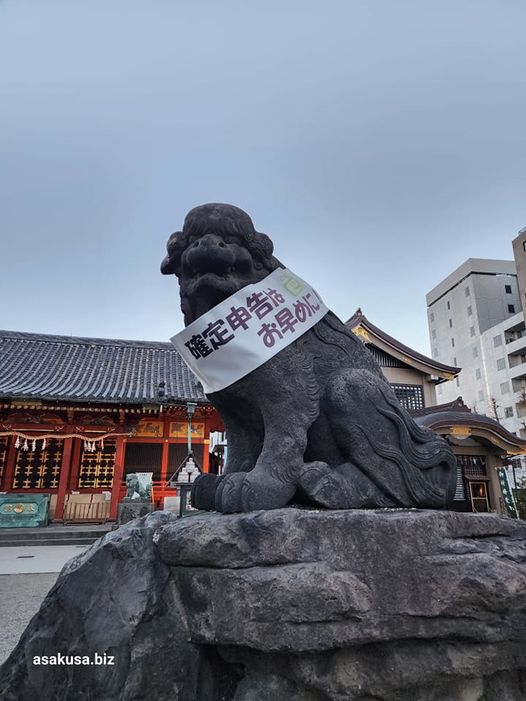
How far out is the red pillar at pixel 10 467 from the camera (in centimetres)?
1232

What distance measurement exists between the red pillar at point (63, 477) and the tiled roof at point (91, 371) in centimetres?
169

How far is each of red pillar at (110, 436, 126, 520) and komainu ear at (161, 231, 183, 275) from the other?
1168 cm

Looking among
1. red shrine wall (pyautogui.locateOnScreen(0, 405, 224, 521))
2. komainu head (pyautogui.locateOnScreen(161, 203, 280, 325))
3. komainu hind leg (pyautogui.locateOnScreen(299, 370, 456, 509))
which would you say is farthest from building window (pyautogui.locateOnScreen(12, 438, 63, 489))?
komainu hind leg (pyautogui.locateOnScreen(299, 370, 456, 509))

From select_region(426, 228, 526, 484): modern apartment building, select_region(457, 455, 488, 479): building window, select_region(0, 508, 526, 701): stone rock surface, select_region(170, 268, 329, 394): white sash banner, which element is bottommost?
select_region(0, 508, 526, 701): stone rock surface

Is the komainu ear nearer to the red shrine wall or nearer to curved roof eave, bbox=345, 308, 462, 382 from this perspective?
the red shrine wall

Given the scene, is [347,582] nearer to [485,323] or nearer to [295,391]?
[295,391]

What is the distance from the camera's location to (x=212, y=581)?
167 cm

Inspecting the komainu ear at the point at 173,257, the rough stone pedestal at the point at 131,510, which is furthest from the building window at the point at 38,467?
the komainu ear at the point at 173,257

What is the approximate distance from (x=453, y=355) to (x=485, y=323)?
4587 millimetres

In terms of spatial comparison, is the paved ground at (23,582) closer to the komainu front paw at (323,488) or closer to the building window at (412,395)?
the komainu front paw at (323,488)

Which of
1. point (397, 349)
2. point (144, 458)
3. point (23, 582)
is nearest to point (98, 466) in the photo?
point (144, 458)

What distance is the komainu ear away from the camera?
2.48m

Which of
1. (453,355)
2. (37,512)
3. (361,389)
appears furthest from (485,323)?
(361,389)

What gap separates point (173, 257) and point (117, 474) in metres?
11.8
